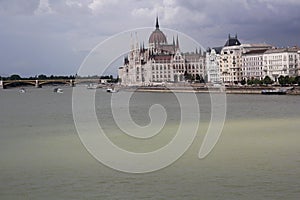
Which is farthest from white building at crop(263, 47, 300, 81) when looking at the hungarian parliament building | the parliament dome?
the parliament dome

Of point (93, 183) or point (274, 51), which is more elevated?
point (274, 51)

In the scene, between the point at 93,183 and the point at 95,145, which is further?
the point at 95,145

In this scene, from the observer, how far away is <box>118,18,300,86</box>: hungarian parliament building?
136ft

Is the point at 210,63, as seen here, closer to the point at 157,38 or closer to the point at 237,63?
the point at 237,63

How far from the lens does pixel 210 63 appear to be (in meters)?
46.6

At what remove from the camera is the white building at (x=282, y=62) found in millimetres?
41031

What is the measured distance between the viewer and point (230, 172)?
18.2ft

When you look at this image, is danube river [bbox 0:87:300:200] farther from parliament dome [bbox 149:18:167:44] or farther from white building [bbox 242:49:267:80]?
parliament dome [bbox 149:18:167:44]

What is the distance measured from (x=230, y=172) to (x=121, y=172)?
1131 millimetres

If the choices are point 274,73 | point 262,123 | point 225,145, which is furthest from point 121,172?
point 274,73

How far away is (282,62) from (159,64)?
1134 cm

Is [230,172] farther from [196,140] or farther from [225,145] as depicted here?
[196,140]

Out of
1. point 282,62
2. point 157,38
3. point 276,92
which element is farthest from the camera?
point 157,38

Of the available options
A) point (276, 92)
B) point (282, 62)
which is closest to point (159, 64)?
point (282, 62)
